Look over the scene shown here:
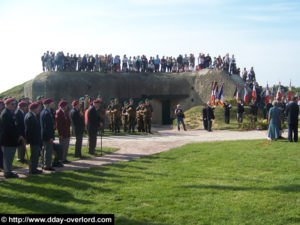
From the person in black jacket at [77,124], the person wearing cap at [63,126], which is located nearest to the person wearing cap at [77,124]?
the person in black jacket at [77,124]

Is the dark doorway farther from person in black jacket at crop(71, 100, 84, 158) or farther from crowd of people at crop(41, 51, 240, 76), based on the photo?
person in black jacket at crop(71, 100, 84, 158)

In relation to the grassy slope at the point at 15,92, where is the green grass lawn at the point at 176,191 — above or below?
below

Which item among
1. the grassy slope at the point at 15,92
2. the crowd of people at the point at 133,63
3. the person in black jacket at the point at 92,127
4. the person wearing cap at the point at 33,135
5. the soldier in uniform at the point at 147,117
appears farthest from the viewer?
the grassy slope at the point at 15,92

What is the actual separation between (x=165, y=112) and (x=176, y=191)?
24.4 m

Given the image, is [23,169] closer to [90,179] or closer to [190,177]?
[90,179]

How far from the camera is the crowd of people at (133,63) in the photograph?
2833cm

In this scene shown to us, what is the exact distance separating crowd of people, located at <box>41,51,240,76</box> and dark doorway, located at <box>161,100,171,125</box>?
10.4ft

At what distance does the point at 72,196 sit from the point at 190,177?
288 cm

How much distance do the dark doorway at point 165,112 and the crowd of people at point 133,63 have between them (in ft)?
10.4

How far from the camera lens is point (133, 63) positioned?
30.9 m

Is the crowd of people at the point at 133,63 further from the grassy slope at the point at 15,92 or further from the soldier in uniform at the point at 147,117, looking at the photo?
the soldier in uniform at the point at 147,117

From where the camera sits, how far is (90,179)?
7.76 metres

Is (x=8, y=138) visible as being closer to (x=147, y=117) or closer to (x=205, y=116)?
(x=147, y=117)

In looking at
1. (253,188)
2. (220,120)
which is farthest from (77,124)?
(220,120)
